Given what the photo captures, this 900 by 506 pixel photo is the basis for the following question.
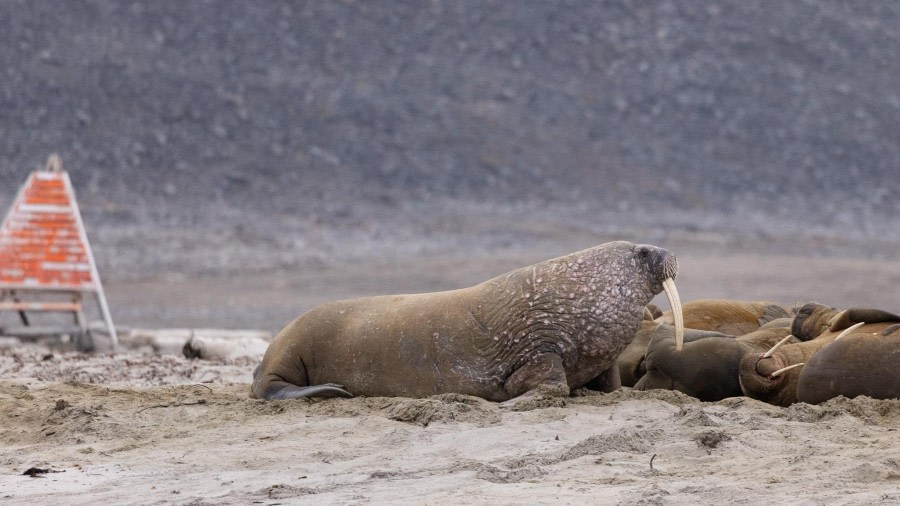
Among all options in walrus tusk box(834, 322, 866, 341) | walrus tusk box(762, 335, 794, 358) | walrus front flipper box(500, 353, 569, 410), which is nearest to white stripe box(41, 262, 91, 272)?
walrus front flipper box(500, 353, 569, 410)

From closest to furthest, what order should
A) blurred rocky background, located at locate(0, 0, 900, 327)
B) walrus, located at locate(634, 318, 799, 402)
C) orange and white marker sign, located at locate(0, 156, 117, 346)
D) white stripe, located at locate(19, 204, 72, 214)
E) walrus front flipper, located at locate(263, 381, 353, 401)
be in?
walrus, located at locate(634, 318, 799, 402)
walrus front flipper, located at locate(263, 381, 353, 401)
orange and white marker sign, located at locate(0, 156, 117, 346)
white stripe, located at locate(19, 204, 72, 214)
blurred rocky background, located at locate(0, 0, 900, 327)

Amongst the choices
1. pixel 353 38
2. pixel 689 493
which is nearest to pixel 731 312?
pixel 689 493

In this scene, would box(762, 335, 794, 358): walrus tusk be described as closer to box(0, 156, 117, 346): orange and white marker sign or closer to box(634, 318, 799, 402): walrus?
box(634, 318, 799, 402): walrus

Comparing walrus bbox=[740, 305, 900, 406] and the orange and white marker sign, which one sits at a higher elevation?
the orange and white marker sign

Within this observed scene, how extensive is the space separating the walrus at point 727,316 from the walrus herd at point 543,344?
1031 millimetres

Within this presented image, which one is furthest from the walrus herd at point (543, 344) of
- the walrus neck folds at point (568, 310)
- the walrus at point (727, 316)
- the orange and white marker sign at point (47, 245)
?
the orange and white marker sign at point (47, 245)

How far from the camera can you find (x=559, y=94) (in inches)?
1423

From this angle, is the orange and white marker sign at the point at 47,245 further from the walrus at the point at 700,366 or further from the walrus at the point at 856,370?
the walrus at the point at 856,370

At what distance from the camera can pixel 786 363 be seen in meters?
7.19

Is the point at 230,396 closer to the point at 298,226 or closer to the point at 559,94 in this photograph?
the point at 298,226

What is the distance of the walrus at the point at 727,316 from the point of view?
8.91 metres

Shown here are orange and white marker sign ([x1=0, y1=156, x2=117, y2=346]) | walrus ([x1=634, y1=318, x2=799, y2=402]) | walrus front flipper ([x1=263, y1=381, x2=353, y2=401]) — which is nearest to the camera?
walrus ([x1=634, y1=318, x2=799, y2=402])

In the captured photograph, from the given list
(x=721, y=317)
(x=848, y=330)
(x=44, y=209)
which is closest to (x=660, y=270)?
(x=848, y=330)

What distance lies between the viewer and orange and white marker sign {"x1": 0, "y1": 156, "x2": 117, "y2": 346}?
504 inches
